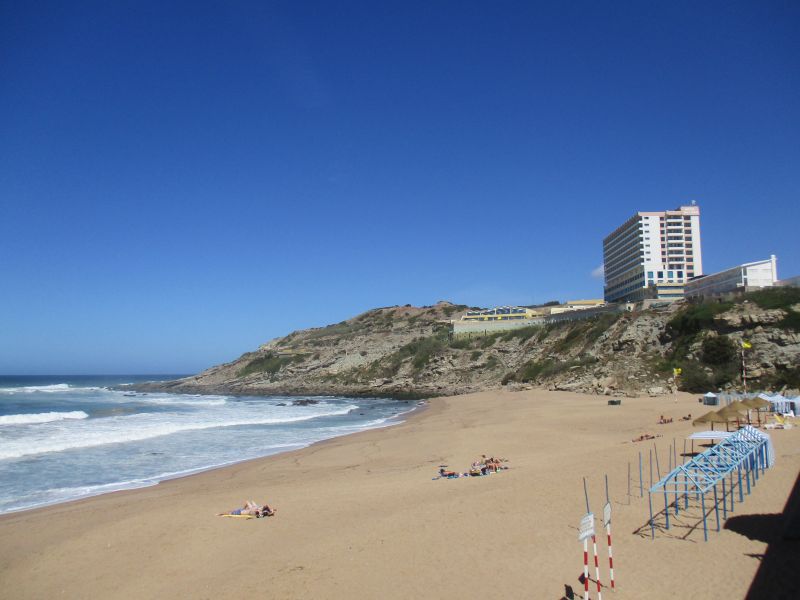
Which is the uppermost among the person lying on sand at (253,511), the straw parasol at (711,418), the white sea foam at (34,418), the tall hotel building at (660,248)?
the tall hotel building at (660,248)

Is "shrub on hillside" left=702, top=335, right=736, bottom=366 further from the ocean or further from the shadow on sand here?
the shadow on sand

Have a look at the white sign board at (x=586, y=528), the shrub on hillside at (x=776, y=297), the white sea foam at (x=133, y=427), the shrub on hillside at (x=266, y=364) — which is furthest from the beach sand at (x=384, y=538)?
the shrub on hillside at (x=266, y=364)

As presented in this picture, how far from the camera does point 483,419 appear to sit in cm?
3044

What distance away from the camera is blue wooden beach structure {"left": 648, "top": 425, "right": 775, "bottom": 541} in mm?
10215

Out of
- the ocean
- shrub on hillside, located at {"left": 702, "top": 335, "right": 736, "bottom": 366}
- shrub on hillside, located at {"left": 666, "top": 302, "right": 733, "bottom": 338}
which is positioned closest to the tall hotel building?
shrub on hillside, located at {"left": 666, "top": 302, "right": 733, "bottom": 338}

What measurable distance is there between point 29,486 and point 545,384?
37.7 m

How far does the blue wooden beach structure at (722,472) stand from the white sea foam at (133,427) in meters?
23.3

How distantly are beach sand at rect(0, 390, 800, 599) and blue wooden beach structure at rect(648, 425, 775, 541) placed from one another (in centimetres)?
29

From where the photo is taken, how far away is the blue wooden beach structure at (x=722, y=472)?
1021 cm

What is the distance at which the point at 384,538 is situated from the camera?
9820mm

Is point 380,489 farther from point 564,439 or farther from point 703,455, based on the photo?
point 564,439

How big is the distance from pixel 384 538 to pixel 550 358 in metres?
44.1

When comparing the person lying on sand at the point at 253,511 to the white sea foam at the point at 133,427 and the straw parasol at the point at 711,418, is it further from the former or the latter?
the white sea foam at the point at 133,427

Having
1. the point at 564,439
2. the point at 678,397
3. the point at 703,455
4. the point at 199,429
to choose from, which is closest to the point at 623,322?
the point at 678,397
